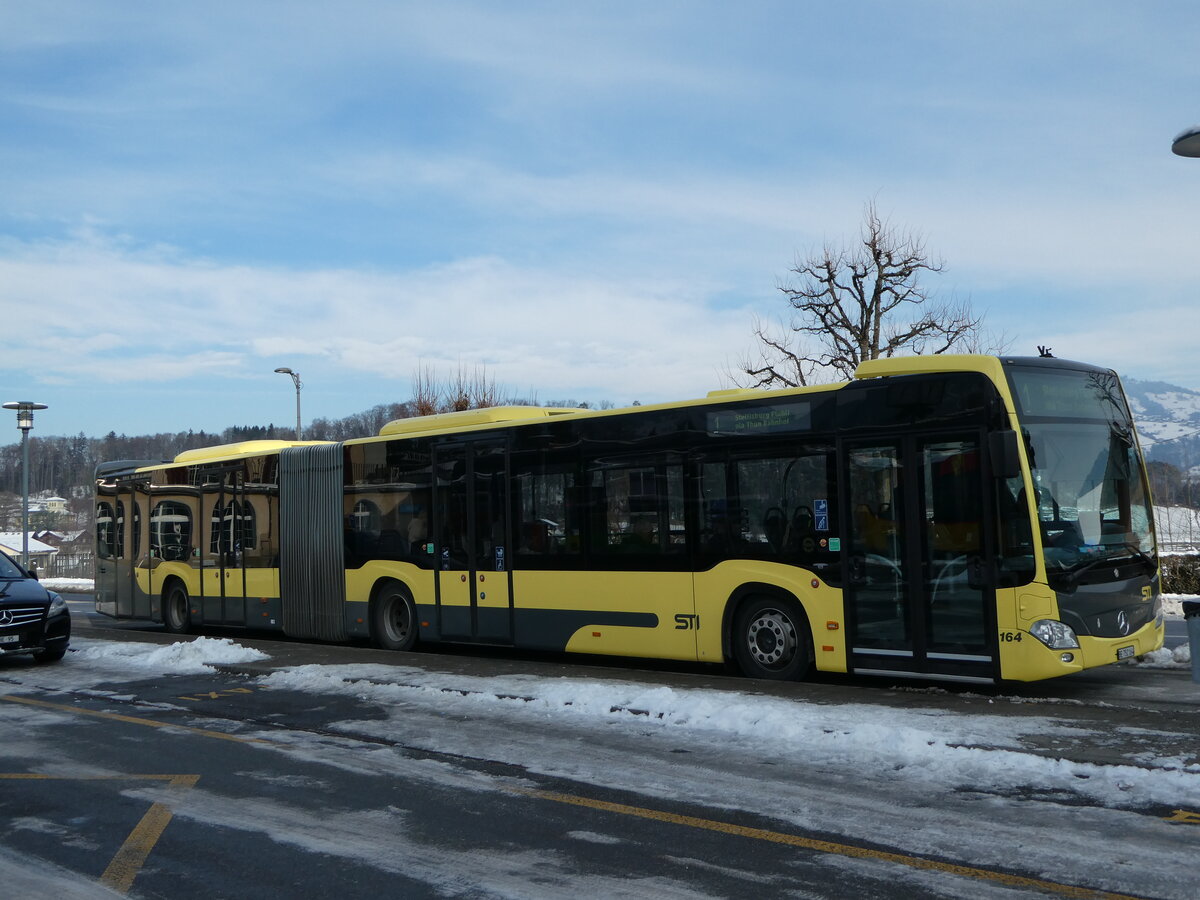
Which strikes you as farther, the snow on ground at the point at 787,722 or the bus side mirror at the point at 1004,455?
the bus side mirror at the point at 1004,455

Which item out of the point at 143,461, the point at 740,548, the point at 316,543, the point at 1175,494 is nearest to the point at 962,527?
the point at 740,548

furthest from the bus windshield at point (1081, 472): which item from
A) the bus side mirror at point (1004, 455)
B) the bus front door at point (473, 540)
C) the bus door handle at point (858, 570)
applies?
the bus front door at point (473, 540)

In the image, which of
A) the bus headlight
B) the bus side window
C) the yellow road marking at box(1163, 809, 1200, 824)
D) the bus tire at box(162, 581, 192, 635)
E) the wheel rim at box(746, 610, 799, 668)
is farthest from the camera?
the bus tire at box(162, 581, 192, 635)

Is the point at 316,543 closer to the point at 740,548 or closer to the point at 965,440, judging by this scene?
the point at 740,548

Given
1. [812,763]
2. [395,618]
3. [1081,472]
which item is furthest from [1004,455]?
[395,618]

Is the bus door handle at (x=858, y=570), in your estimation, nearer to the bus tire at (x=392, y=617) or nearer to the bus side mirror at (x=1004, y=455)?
the bus side mirror at (x=1004, y=455)

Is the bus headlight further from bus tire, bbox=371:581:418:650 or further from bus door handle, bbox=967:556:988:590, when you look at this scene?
bus tire, bbox=371:581:418:650

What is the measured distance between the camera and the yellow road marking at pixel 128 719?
30.4ft

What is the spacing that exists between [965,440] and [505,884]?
6394mm

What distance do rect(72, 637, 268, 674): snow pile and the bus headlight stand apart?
365 inches

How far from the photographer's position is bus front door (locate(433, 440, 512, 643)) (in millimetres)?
13977

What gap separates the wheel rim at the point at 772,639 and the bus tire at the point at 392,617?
18.1 feet

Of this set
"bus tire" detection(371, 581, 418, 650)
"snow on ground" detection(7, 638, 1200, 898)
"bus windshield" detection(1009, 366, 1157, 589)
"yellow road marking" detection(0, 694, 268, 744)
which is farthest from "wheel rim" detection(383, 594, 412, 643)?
"bus windshield" detection(1009, 366, 1157, 589)

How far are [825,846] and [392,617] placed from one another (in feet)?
35.1
